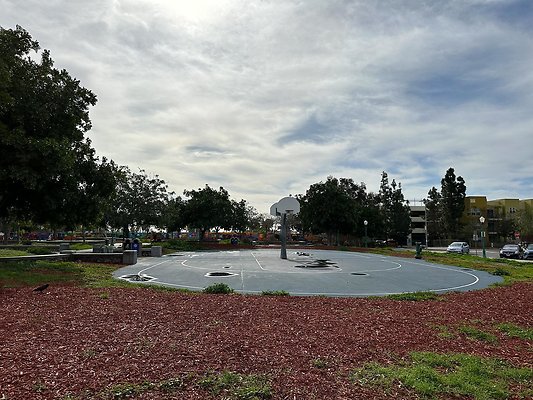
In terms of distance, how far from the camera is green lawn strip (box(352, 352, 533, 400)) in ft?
15.6

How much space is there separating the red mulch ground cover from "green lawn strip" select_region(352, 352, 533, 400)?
0.22 meters

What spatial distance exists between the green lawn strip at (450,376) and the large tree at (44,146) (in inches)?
569

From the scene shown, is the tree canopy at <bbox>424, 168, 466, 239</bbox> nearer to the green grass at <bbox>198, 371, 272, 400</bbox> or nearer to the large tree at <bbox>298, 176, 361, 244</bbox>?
A: the large tree at <bbox>298, 176, 361, 244</bbox>

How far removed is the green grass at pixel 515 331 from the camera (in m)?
7.59

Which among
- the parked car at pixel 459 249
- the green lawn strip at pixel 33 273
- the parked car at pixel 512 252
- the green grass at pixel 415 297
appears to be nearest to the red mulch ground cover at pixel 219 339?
the green grass at pixel 415 297

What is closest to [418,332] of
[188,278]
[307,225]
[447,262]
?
[188,278]

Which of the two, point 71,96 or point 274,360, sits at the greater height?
point 71,96

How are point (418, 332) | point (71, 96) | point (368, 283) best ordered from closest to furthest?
A: point (418, 332) → point (368, 283) → point (71, 96)

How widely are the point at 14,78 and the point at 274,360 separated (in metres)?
17.3

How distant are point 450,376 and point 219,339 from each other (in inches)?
132

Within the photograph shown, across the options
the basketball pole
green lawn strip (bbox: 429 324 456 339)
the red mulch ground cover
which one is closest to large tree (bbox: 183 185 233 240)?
the basketball pole

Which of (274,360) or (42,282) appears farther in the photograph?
(42,282)

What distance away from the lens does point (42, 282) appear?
46.6ft

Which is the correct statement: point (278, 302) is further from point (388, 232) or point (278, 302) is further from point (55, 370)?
point (388, 232)
